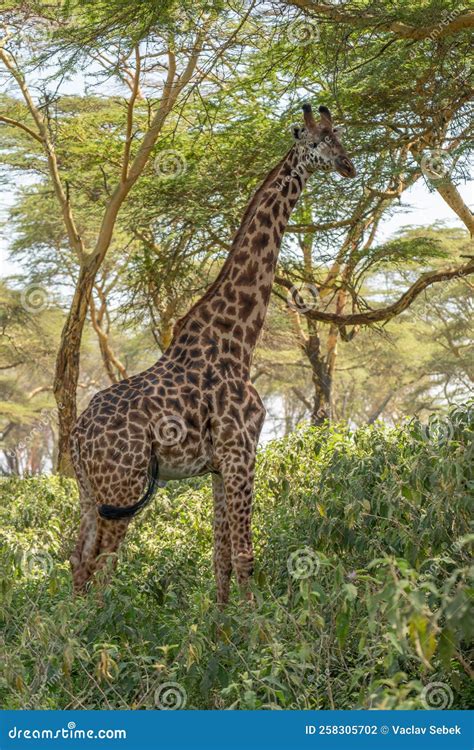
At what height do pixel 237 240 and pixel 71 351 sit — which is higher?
pixel 237 240

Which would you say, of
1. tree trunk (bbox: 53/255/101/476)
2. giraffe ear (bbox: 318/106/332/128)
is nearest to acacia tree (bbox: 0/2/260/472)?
tree trunk (bbox: 53/255/101/476)

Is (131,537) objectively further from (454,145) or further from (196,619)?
(454,145)

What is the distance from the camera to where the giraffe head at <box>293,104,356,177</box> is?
6.22 metres

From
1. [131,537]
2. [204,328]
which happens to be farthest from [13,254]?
[204,328]


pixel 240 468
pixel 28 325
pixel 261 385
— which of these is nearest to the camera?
pixel 240 468

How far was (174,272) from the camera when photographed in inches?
572

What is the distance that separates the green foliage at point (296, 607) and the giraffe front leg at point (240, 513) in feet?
0.32

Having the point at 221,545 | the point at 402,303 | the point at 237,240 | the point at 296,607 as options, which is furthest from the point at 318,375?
the point at 296,607

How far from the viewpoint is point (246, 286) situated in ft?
20.4

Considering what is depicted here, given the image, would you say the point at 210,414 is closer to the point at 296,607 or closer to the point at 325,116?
the point at 296,607

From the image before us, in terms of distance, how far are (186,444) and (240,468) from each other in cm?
33

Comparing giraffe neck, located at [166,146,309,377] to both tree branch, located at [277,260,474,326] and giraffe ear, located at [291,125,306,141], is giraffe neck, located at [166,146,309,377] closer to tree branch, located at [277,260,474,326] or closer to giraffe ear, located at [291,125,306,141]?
giraffe ear, located at [291,125,306,141]

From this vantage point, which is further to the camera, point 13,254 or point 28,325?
point 28,325

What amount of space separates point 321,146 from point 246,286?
0.92 meters
